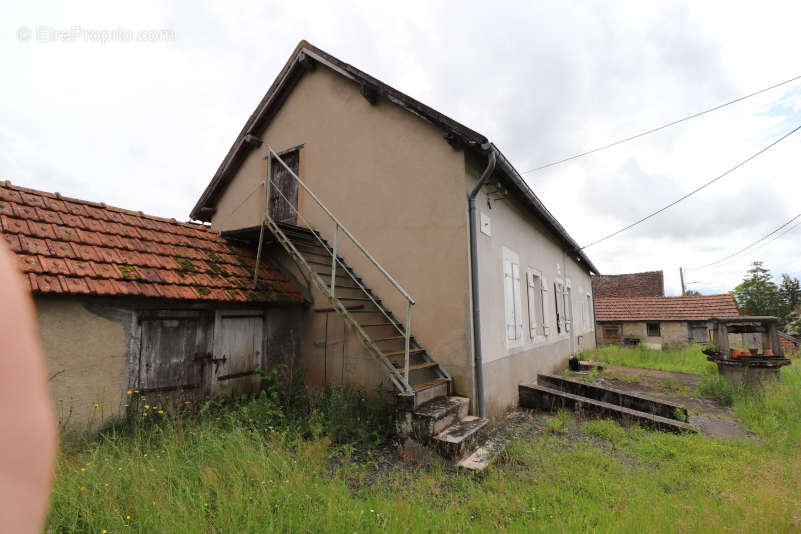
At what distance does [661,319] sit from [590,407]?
15383mm

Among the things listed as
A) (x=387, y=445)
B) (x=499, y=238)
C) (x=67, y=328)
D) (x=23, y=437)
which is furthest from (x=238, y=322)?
(x=23, y=437)

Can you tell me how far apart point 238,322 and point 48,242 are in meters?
2.77

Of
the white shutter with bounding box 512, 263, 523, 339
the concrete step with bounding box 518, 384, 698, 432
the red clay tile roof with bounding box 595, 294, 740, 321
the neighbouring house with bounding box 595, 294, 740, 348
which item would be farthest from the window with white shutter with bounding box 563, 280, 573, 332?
the red clay tile roof with bounding box 595, 294, 740, 321

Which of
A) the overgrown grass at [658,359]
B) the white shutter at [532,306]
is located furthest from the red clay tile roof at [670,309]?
the white shutter at [532,306]

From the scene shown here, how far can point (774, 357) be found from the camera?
301 inches

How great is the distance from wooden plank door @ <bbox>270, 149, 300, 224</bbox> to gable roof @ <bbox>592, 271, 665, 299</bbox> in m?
23.8

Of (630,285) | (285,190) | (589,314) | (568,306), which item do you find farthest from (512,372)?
(630,285)

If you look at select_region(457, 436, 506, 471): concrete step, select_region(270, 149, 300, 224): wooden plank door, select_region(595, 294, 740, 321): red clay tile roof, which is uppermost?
select_region(270, 149, 300, 224): wooden plank door

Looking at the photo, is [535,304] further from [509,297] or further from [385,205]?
[385,205]

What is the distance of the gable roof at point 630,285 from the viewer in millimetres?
26469

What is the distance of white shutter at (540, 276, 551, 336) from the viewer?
9622 millimetres

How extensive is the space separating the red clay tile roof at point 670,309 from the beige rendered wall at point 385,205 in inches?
664

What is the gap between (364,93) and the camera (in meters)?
7.06

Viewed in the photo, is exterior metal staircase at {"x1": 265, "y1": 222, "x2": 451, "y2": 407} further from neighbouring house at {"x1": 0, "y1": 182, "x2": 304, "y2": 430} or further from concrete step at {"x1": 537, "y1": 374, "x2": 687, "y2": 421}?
concrete step at {"x1": 537, "y1": 374, "x2": 687, "y2": 421}
